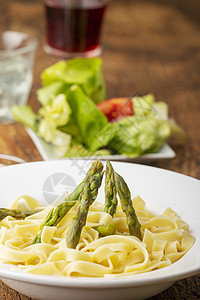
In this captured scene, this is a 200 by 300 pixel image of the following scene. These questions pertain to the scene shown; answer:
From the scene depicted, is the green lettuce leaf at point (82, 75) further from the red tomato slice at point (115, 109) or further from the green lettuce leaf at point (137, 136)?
the green lettuce leaf at point (137, 136)

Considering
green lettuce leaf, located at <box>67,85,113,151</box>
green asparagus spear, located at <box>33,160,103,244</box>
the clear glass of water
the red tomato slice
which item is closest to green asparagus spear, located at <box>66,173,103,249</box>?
green asparagus spear, located at <box>33,160,103,244</box>

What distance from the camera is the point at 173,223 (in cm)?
129

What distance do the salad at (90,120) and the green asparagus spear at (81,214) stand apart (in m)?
0.73

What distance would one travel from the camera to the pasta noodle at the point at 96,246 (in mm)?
1091

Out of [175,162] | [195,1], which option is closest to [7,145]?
[175,162]

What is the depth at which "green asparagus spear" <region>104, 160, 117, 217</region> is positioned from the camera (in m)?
1.25

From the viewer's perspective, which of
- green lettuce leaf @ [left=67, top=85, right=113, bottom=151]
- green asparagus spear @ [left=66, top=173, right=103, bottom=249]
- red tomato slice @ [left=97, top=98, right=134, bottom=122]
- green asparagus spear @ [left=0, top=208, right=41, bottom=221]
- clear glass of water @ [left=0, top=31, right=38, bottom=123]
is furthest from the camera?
clear glass of water @ [left=0, top=31, right=38, bottom=123]

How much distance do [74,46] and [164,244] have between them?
1.80 meters

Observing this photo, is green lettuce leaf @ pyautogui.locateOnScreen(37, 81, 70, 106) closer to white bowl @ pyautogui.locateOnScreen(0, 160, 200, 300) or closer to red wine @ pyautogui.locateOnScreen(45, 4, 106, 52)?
red wine @ pyautogui.locateOnScreen(45, 4, 106, 52)

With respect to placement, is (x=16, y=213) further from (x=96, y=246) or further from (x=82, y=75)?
(x=82, y=75)

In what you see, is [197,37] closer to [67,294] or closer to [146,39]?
[146,39]

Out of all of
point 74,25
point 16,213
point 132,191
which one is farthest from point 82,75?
point 16,213

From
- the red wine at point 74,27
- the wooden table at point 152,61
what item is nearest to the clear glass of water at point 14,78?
the wooden table at point 152,61

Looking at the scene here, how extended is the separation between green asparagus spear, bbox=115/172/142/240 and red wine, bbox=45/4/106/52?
5.43 ft
